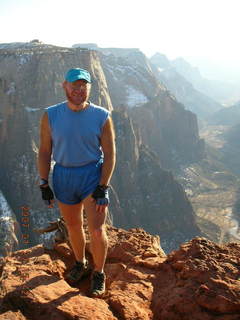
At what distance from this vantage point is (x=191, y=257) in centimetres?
558

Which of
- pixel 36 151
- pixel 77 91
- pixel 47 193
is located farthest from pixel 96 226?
pixel 36 151

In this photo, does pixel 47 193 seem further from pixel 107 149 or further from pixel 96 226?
pixel 107 149

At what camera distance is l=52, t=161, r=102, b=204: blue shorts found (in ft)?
15.1

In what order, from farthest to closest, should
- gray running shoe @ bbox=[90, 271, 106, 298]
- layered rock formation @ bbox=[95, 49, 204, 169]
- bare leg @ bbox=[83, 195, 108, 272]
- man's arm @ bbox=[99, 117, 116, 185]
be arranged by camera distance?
layered rock formation @ bbox=[95, 49, 204, 169]
gray running shoe @ bbox=[90, 271, 106, 298]
bare leg @ bbox=[83, 195, 108, 272]
man's arm @ bbox=[99, 117, 116, 185]

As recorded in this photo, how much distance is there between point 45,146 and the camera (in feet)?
15.7

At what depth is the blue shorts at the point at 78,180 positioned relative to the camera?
4.62 m

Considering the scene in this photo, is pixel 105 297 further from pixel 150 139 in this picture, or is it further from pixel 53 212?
pixel 150 139

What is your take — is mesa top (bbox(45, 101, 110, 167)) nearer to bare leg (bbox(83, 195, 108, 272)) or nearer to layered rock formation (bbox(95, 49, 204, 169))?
bare leg (bbox(83, 195, 108, 272))

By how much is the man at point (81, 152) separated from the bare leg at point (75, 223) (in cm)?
1

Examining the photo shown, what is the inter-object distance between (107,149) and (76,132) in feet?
1.32

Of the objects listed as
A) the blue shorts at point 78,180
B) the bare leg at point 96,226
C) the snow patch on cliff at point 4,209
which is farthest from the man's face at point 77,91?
the snow patch on cliff at point 4,209

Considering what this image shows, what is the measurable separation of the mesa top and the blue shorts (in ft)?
0.23

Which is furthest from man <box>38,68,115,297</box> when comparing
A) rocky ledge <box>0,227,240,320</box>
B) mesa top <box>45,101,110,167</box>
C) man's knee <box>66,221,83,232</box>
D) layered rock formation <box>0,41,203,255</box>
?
layered rock formation <box>0,41,203,255</box>

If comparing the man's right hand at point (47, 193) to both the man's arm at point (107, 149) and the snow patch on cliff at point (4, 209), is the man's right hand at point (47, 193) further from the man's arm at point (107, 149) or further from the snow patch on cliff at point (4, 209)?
the snow patch on cliff at point (4, 209)
